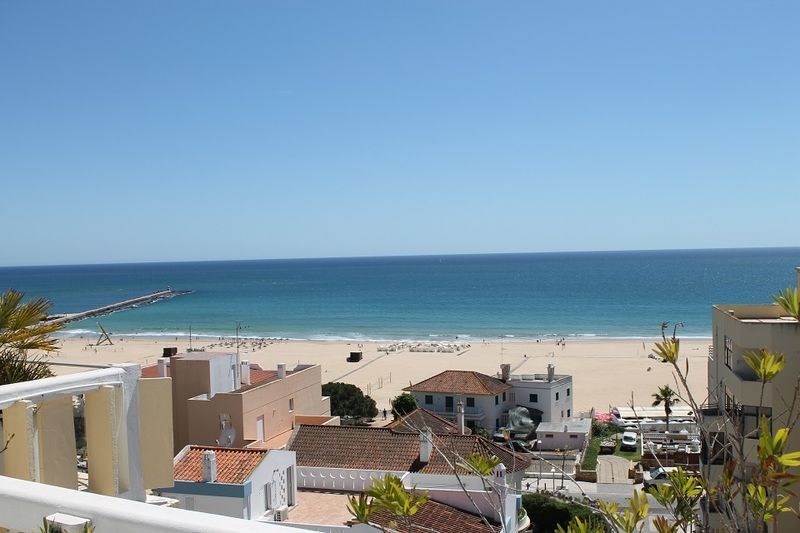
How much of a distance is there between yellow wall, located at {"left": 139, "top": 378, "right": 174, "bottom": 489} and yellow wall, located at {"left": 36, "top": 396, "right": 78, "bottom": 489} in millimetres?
732

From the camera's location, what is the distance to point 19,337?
6.36m

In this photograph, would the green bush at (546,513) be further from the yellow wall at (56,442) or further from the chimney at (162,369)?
the yellow wall at (56,442)

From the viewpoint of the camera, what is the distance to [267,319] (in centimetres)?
11850

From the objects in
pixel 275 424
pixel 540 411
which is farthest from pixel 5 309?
pixel 540 411

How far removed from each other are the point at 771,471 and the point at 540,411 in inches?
1600

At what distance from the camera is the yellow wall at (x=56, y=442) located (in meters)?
5.07

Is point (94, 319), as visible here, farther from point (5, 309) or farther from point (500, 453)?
point (5, 309)

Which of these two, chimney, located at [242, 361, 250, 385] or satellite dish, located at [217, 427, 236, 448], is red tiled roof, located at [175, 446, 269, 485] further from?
chimney, located at [242, 361, 250, 385]

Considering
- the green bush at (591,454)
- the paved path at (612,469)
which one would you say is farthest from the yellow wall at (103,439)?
the green bush at (591,454)

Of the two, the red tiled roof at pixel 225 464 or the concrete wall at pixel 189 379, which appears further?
the concrete wall at pixel 189 379

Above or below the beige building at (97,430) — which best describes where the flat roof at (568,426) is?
below

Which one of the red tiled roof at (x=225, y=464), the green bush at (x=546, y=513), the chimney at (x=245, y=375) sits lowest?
the green bush at (x=546, y=513)

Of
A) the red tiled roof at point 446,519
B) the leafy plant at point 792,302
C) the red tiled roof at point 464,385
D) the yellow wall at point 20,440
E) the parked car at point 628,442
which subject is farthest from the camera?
the red tiled roof at point 464,385

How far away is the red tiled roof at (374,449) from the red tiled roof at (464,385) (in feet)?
56.7
